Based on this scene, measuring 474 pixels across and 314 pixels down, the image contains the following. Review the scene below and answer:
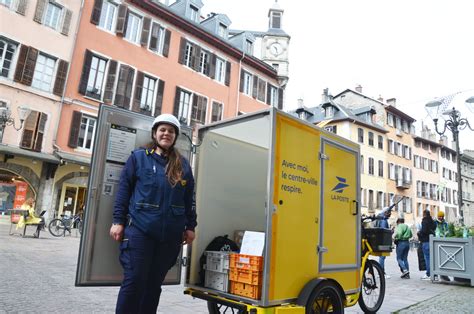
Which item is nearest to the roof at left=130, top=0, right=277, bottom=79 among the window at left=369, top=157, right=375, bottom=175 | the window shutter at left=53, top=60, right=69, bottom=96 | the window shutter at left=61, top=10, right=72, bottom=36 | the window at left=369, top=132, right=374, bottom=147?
the window shutter at left=61, top=10, right=72, bottom=36

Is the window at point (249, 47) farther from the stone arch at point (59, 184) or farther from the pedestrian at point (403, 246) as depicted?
the pedestrian at point (403, 246)

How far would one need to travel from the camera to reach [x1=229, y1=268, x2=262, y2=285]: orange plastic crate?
3246 millimetres

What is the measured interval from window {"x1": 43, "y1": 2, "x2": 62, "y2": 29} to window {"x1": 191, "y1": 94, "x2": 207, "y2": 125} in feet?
27.6

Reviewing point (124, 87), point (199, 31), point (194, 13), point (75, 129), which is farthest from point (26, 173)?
point (194, 13)

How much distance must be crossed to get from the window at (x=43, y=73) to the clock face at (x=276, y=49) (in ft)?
73.6

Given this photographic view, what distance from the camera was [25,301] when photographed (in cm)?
458

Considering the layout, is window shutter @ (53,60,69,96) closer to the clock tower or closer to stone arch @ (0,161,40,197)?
stone arch @ (0,161,40,197)

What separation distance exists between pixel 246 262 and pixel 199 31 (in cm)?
2208

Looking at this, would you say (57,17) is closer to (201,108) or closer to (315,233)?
(201,108)

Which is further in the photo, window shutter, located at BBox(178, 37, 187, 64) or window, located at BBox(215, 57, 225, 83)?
window, located at BBox(215, 57, 225, 83)

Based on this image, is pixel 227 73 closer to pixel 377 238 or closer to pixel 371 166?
pixel 371 166

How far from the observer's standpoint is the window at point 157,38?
2138cm

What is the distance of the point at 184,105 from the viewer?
74.5 ft

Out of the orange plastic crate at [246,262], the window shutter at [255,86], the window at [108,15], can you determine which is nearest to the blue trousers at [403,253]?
the orange plastic crate at [246,262]
